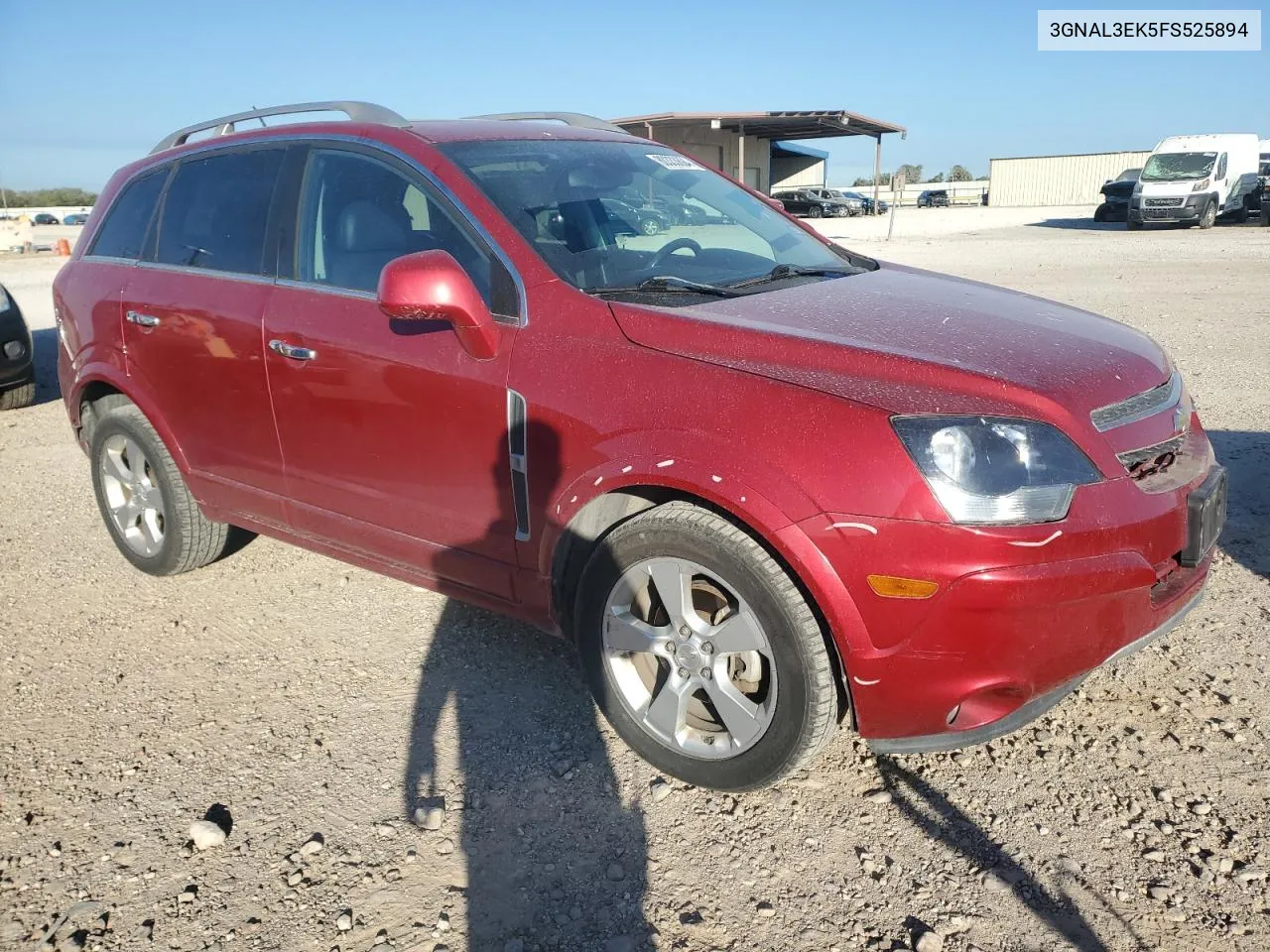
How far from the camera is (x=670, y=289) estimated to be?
306 centimetres

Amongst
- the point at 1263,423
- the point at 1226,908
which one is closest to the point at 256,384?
the point at 1226,908

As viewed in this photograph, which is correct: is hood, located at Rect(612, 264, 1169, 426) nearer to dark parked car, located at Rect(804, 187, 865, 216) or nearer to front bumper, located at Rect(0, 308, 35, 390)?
front bumper, located at Rect(0, 308, 35, 390)

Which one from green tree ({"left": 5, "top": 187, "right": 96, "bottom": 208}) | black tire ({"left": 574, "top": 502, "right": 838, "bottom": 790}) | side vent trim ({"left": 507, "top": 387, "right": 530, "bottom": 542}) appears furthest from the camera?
green tree ({"left": 5, "top": 187, "right": 96, "bottom": 208})

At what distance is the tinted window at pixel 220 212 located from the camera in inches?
148

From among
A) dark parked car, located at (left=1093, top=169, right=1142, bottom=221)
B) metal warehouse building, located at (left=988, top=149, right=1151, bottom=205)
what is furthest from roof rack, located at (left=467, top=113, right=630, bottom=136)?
metal warehouse building, located at (left=988, top=149, right=1151, bottom=205)

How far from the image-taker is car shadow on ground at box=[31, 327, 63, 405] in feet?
29.3

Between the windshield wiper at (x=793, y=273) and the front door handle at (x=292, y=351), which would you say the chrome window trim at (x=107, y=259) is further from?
the windshield wiper at (x=793, y=273)

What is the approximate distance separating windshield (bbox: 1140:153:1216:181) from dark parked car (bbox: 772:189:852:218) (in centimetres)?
1873

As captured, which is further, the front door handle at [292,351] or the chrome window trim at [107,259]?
the chrome window trim at [107,259]

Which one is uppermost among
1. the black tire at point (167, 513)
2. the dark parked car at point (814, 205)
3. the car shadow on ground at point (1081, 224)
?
the black tire at point (167, 513)

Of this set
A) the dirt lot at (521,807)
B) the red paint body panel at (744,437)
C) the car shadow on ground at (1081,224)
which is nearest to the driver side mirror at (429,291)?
→ the red paint body panel at (744,437)

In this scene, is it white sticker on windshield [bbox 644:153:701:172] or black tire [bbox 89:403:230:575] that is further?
black tire [bbox 89:403:230:575]

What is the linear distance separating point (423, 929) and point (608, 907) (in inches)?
17.1

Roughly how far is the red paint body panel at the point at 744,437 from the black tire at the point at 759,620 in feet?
0.24
